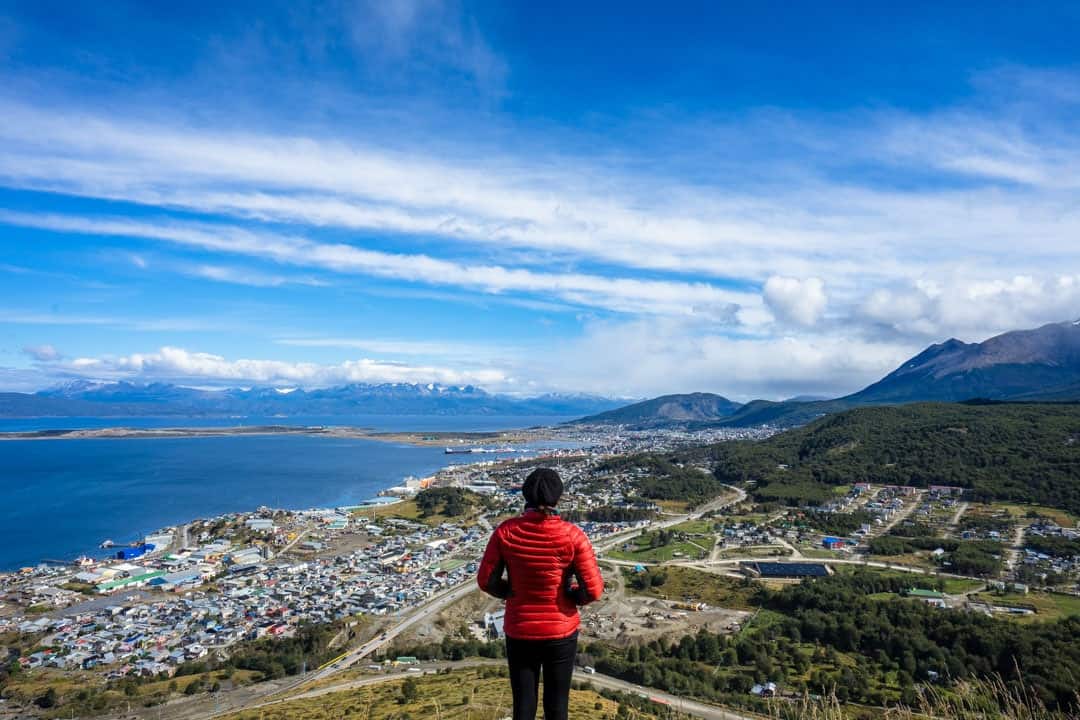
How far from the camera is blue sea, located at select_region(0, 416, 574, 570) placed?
3884 centimetres

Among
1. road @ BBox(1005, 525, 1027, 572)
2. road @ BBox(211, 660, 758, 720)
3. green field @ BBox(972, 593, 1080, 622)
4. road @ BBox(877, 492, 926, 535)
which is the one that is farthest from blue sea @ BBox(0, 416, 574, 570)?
road @ BBox(1005, 525, 1027, 572)

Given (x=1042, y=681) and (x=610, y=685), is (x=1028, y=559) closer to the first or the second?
(x=1042, y=681)

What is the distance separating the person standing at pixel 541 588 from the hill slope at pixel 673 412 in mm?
150733

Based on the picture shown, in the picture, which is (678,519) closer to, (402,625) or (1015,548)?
(1015,548)

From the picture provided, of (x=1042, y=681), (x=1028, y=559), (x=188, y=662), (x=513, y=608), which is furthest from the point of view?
(x=1028, y=559)

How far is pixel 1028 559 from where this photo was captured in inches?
1137

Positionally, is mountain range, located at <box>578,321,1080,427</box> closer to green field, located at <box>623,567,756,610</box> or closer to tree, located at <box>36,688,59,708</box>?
green field, located at <box>623,567,756,610</box>

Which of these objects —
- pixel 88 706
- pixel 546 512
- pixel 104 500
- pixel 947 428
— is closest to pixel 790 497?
pixel 947 428

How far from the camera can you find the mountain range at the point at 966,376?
120 metres

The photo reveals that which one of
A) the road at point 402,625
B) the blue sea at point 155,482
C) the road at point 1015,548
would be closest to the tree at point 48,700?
the road at point 402,625

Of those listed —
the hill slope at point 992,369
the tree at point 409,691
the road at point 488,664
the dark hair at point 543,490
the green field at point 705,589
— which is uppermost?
the hill slope at point 992,369

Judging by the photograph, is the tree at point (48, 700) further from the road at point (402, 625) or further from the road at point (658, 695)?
the road at point (658, 695)

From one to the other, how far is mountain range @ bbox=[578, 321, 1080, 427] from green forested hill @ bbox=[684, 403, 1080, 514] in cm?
4921

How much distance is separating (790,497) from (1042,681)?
33045mm
